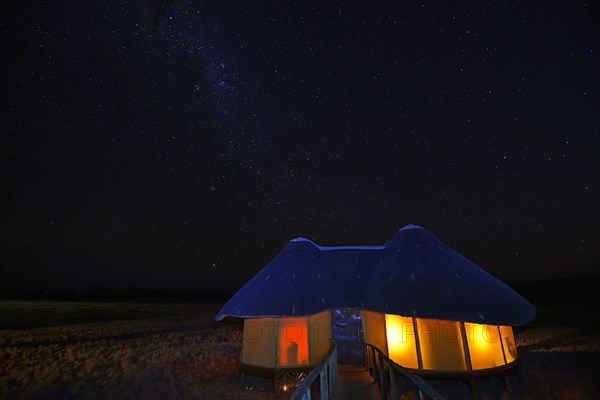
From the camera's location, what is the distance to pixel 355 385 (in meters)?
10.2

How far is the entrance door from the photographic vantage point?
13.7m

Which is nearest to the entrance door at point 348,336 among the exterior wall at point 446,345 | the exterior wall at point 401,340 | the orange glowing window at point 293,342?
the orange glowing window at point 293,342

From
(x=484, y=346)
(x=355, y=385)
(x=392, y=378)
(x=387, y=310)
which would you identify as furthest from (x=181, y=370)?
(x=484, y=346)

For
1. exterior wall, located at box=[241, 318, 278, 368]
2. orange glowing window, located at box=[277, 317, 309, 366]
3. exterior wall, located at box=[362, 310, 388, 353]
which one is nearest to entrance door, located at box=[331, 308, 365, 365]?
exterior wall, located at box=[362, 310, 388, 353]

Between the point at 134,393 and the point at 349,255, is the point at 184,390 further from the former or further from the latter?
the point at 349,255

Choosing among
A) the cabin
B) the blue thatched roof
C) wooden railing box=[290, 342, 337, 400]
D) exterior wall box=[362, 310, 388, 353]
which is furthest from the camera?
exterior wall box=[362, 310, 388, 353]

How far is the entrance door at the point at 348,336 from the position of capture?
13664 mm

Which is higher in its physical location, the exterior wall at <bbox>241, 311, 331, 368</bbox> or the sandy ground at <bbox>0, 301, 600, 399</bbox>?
the exterior wall at <bbox>241, 311, 331, 368</bbox>

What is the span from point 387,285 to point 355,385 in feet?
13.1

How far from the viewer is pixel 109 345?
824 inches

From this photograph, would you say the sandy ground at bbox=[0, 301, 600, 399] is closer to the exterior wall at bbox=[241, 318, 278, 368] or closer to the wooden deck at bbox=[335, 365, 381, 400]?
the exterior wall at bbox=[241, 318, 278, 368]

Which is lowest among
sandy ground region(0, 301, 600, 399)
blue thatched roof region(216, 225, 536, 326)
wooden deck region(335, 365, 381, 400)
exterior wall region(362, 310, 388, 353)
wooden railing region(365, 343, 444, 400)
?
sandy ground region(0, 301, 600, 399)

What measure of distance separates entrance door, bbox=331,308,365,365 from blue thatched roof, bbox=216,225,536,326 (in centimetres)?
140

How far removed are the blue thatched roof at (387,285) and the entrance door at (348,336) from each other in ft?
4.61
